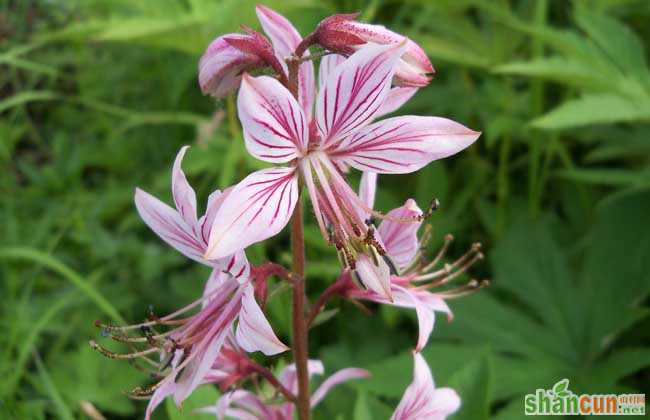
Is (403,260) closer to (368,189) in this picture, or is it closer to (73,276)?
(368,189)

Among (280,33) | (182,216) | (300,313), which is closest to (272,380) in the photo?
(300,313)

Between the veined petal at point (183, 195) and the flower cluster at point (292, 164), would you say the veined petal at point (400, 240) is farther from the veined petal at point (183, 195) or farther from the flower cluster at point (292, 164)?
the veined petal at point (183, 195)

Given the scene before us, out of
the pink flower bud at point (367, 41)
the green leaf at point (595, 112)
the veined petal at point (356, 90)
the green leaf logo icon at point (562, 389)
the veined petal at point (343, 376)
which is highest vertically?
the green leaf at point (595, 112)

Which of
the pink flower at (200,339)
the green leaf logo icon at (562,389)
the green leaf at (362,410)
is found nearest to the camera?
the pink flower at (200,339)

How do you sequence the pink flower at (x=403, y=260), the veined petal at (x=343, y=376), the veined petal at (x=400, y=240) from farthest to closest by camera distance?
the veined petal at (x=343, y=376)
the veined petal at (x=400, y=240)
the pink flower at (x=403, y=260)

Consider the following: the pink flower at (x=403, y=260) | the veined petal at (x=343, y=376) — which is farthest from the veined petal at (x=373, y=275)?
the veined petal at (x=343, y=376)

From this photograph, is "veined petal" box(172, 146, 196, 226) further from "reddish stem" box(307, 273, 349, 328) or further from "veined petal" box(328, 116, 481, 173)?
"reddish stem" box(307, 273, 349, 328)

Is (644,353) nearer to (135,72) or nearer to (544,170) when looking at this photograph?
(544,170)

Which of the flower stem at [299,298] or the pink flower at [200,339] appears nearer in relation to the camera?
the pink flower at [200,339]
